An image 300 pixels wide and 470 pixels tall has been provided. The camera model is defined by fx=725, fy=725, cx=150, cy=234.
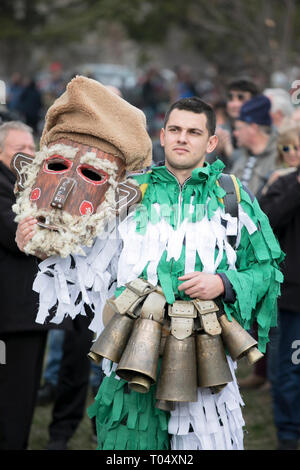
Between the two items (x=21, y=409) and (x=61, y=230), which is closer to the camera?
(x=61, y=230)

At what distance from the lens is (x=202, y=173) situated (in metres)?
3.34

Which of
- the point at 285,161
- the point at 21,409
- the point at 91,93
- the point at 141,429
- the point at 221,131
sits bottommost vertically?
the point at 141,429

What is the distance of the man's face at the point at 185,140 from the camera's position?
3.35m

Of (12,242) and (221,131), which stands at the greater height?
(221,131)

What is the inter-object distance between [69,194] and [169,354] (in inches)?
32.3

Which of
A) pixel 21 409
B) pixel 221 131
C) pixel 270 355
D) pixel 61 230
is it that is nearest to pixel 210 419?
pixel 61 230

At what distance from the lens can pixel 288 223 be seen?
488 cm

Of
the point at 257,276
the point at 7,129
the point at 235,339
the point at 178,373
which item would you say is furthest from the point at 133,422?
the point at 7,129

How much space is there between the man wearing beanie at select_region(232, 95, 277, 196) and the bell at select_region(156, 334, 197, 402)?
8.61 ft

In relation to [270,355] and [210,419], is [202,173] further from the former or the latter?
[270,355]

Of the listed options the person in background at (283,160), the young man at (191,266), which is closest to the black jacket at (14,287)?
the young man at (191,266)

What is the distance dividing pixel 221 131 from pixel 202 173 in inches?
119

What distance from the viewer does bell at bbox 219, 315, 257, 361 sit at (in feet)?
10.5

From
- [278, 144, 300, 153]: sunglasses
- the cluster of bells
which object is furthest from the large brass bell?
[278, 144, 300, 153]: sunglasses
